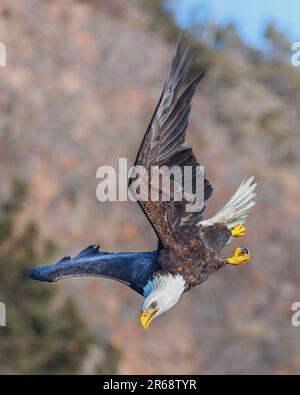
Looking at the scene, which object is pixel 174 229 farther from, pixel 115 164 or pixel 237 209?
pixel 115 164

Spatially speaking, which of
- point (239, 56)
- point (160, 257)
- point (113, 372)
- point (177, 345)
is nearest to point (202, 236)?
point (160, 257)

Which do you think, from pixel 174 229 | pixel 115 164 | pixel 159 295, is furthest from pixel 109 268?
pixel 115 164

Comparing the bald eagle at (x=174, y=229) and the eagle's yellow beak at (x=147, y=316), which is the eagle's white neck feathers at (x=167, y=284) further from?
the eagle's yellow beak at (x=147, y=316)

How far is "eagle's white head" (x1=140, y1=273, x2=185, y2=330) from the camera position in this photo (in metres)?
7.91

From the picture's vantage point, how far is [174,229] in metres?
8.24

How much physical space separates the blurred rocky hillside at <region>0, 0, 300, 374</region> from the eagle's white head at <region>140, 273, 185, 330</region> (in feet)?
68.8

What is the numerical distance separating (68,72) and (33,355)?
502 inches

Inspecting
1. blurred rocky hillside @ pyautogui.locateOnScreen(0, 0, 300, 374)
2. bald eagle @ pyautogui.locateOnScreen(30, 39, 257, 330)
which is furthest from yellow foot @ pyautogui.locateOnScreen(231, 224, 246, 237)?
blurred rocky hillside @ pyautogui.locateOnScreen(0, 0, 300, 374)

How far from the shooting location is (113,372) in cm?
2652

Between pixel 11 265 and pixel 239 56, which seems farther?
pixel 239 56

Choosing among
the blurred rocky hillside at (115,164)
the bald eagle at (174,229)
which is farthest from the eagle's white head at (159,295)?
the blurred rocky hillside at (115,164)

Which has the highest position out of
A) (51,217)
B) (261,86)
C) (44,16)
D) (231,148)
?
(261,86)

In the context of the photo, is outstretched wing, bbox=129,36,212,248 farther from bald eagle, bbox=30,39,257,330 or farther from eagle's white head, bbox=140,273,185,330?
eagle's white head, bbox=140,273,185,330

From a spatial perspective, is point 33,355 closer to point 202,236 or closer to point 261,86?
point 202,236
